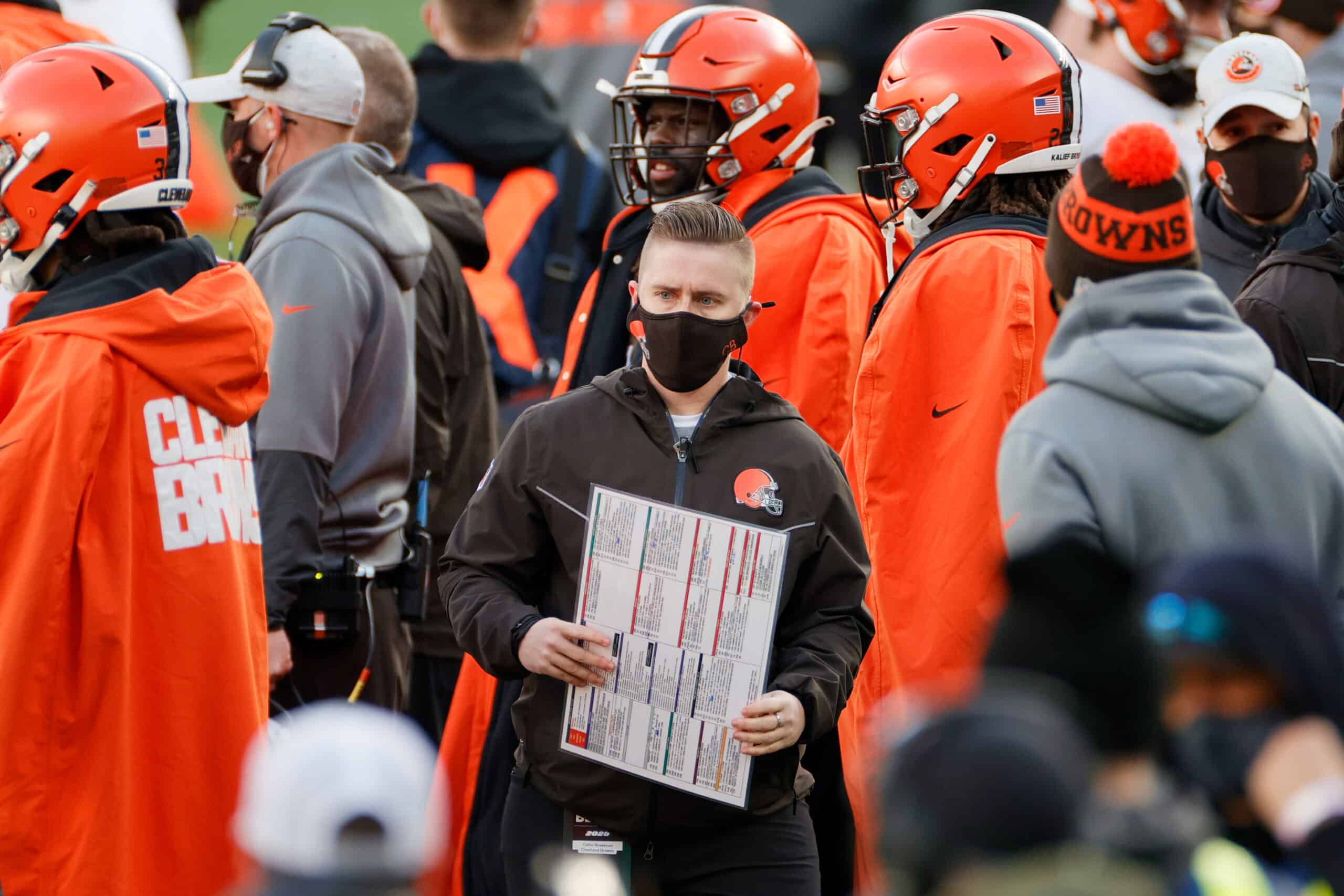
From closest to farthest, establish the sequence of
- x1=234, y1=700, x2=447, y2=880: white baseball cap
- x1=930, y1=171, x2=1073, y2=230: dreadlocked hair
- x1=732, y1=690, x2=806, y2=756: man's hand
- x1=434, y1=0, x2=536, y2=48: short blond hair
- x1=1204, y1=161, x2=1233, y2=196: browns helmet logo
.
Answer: x1=234, y1=700, x2=447, y2=880: white baseball cap < x1=732, y1=690, x2=806, y2=756: man's hand < x1=930, y1=171, x2=1073, y2=230: dreadlocked hair < x1=1204, y1=161, x2=1233, y2=196: browns helmet logo < x1=434, y1=0, x2=536, y2=48: short blond hair

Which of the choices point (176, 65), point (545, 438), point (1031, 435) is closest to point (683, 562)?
point (545, 438)

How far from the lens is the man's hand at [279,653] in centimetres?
488

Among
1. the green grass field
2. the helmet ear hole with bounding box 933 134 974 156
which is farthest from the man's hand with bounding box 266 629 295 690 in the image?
the green grass field

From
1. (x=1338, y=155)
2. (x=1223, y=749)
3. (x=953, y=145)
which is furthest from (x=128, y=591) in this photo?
(x=1338, y=155)

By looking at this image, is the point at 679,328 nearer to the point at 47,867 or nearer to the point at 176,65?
the point at 47,867

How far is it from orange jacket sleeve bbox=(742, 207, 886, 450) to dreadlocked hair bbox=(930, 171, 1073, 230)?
0.40 meters

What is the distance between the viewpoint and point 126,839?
13.1 feet

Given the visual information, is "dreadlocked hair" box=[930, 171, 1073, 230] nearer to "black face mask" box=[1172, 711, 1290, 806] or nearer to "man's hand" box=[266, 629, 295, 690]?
"man's hand" box=[266, 629, 295, 690]

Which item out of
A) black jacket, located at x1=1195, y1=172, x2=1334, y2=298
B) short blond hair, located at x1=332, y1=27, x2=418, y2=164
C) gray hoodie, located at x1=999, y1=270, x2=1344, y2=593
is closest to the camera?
gray hoodie, located at x1=999, y1=270, x2=1344, y2=593

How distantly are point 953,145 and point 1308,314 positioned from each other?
3.28 feet

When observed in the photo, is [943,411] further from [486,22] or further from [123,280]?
[486,22]

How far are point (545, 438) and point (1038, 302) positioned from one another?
124 centimetres

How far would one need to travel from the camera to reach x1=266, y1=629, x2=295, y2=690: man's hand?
4879 mm

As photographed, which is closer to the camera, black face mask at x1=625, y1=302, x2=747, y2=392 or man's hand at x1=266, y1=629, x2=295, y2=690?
black face mask at x1=625, y1=302, x2=747, y2=392
